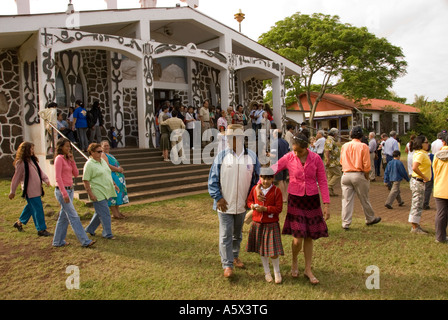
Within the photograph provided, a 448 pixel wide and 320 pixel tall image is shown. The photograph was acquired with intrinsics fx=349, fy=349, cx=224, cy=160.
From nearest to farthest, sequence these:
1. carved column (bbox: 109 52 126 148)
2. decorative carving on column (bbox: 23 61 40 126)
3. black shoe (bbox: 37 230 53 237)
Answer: black shoe (bbox: 37 230 53 237)
decorative carving on column (bbox: 23 61 40 126)
carved column (bbox: 109 52 126 148)

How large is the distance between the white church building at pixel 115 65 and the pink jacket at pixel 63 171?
5.02 m

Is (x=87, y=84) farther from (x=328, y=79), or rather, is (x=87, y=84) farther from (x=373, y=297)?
(x=328, y=79)

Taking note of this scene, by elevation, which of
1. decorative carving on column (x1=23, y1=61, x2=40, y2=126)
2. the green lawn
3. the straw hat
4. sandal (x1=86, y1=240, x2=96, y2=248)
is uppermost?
decorative carving on column (x1=23, y1=61, x2=40, y2=126)

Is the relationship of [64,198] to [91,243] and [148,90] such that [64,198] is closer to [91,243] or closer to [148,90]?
[91,243]

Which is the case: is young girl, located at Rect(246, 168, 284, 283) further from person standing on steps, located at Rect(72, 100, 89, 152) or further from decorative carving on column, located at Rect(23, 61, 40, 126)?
decorative carving on column, located at Rect(23, 61, 40, 126)

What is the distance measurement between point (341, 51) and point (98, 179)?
24.5 m

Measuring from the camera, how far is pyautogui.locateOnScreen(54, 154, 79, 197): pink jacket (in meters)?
5.29

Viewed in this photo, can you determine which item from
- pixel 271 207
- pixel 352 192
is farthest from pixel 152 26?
pixel 271 207

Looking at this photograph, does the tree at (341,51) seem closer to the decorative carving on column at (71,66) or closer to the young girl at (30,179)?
the decorative carving on column at (71,66)

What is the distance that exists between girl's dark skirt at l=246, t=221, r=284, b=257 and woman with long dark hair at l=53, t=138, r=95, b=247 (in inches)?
108

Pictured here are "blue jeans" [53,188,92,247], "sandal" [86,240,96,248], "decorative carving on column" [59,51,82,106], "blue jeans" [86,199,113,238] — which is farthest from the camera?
"decorative carving on column" [59,51,82,106]

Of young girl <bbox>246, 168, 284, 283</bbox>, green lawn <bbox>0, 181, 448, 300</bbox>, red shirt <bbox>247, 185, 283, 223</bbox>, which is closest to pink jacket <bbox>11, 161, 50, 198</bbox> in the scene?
green lawn <bbox>0, 181, 448, 300</bbox>

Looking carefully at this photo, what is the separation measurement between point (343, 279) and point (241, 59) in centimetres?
1204

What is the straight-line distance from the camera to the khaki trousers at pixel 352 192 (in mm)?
6070
